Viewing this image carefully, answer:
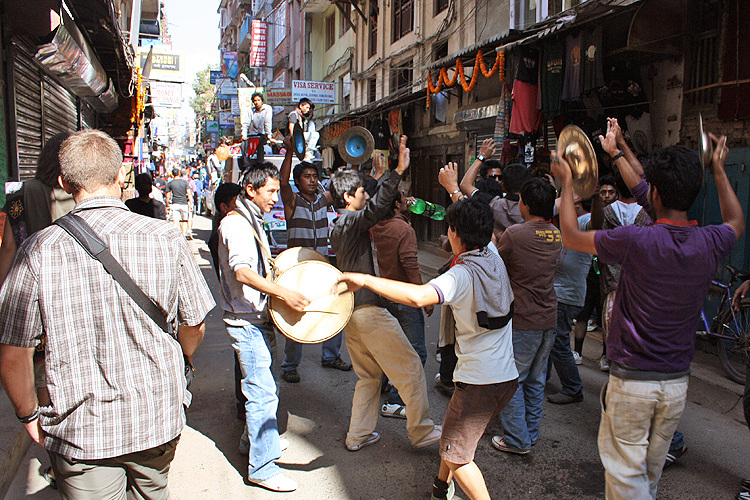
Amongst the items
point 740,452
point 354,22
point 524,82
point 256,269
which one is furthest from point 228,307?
point 354,22

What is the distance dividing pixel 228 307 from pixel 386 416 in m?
1.70

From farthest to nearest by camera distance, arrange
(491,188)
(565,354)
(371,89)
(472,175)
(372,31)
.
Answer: (371,89)
(372,31)
(491,188)
(565,354)
(472,175)

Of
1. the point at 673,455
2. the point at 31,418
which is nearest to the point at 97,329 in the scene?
the point at 31,418

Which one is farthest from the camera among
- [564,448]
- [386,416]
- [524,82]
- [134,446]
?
[524,82]

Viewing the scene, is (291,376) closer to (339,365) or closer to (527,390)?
(339,365)

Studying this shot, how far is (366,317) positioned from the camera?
11.5 feet

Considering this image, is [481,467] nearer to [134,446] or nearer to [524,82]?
[134,446]

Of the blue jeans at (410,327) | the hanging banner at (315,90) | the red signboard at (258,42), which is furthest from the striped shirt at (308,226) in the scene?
the red signboard at (258,42)

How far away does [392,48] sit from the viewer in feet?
54.7

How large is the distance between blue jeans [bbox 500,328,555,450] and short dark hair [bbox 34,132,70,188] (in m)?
3.17

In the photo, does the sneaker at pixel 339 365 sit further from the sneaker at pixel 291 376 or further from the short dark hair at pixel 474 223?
the short dark hair at pixel 474 223

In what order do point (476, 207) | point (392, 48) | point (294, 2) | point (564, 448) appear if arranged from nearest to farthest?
point (476, 207)
point (564, 448)
point (392, 48)
point (294, 2)

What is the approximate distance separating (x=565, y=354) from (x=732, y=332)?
7.17 feet

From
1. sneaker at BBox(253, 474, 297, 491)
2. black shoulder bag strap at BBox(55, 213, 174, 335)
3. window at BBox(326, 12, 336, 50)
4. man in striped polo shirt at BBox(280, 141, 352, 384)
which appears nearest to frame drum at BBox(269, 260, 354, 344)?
sneaker at BBox(253, 474, 297, 491)
